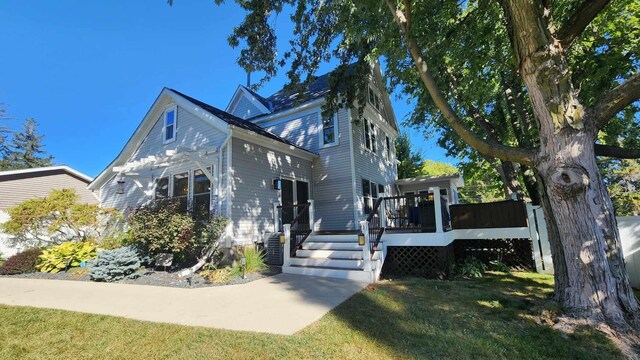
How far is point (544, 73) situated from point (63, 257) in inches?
543

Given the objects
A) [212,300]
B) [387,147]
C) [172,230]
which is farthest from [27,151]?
[212,300]

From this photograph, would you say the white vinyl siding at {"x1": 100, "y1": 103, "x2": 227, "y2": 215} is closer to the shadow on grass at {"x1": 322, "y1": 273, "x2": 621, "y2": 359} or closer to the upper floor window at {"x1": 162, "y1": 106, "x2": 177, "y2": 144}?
the upper floor window at {"x1": 162, "y1": 106, "x2": 177, "y2": 144}

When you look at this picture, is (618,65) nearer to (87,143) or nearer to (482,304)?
(482,304)

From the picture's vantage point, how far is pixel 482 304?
4879 mm

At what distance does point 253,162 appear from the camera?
9555 mm

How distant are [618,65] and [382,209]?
24.7 ft

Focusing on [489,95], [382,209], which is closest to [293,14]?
[382,209]

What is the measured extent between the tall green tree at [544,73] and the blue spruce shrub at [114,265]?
6449 millimetres

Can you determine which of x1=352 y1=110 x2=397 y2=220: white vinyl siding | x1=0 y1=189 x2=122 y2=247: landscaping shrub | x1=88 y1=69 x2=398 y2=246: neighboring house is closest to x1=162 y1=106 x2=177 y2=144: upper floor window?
x1=88 y1=69 x2=398 y2=246: neighboring house

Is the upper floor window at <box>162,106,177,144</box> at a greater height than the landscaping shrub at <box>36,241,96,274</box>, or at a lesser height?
greater

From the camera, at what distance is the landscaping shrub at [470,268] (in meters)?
7.66

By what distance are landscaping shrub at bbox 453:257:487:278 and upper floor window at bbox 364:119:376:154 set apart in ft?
21.7

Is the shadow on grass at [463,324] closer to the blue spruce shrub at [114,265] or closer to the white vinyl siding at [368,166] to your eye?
the white vinyl siding at [368,166]

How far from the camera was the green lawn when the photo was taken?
3176 millimetres
